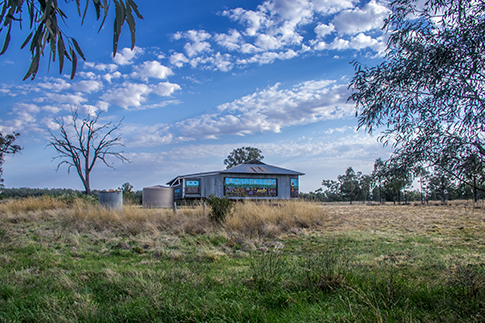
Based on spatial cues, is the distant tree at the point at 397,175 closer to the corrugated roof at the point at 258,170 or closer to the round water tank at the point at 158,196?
the corrugated roof at the point at 258,170

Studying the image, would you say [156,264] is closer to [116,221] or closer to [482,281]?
[482,281]

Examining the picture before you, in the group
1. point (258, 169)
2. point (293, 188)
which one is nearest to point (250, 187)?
point (258, 169)

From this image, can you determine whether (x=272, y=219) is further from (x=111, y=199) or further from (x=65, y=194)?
(x=65, y=194)

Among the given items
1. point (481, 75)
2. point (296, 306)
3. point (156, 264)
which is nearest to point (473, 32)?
point (481, 75)

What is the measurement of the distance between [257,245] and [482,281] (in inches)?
212

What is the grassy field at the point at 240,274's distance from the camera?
9.83 ft

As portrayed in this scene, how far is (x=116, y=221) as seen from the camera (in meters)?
11.5

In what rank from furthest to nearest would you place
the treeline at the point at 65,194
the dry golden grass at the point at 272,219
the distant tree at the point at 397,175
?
the treeline at the point at 65,194 → the dry golden grass at the point at 272,219 → the distant tree at the point at 397,175

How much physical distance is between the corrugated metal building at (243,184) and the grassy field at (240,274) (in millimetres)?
19898

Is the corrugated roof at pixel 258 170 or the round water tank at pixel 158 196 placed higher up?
the corrugated roof at pixel 258 170

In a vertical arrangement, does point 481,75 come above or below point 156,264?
above

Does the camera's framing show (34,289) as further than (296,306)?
Yes

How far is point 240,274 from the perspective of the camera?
4562 millimetres

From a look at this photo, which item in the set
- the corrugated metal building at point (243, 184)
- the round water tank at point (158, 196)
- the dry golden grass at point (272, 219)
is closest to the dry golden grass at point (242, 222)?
the dry golden grass at point (272, 219)
